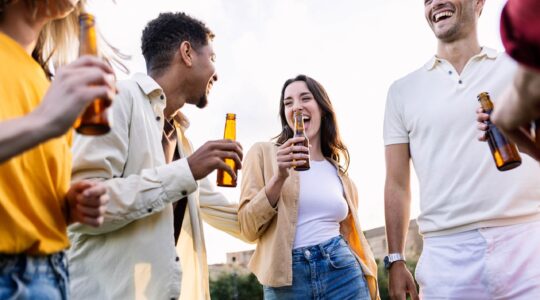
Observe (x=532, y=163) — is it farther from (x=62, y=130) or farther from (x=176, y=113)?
(x=62, y=130)

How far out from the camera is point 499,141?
3102 mm

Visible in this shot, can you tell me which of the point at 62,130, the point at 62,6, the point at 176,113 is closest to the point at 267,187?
the point at 176,113

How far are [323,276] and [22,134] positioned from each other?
10.1ft

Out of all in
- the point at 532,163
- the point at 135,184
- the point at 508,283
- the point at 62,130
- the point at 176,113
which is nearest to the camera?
A: the point at 62,130

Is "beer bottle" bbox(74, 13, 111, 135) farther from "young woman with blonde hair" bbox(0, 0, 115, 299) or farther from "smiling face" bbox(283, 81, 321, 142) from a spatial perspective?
"smiling face" bbox(283, 81, 321, 142)

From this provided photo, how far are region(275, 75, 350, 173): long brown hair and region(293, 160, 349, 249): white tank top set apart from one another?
405mm

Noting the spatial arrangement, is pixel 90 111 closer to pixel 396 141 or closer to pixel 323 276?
pixel 396 141

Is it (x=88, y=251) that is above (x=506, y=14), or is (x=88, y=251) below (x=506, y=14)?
below

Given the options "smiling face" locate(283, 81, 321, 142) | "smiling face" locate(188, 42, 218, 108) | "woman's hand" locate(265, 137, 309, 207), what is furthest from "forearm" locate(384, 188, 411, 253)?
"smiling face" locate(188, 42, 218, 108)

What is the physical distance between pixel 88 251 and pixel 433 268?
2.04 metres

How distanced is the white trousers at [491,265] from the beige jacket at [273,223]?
3.91 feet

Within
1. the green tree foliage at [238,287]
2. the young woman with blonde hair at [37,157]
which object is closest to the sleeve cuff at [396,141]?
the young woman with blonde hair at [37,157]

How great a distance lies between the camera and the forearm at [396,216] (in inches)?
162

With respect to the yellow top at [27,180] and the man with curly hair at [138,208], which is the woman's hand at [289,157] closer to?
the man with curly hair at [138,208]
